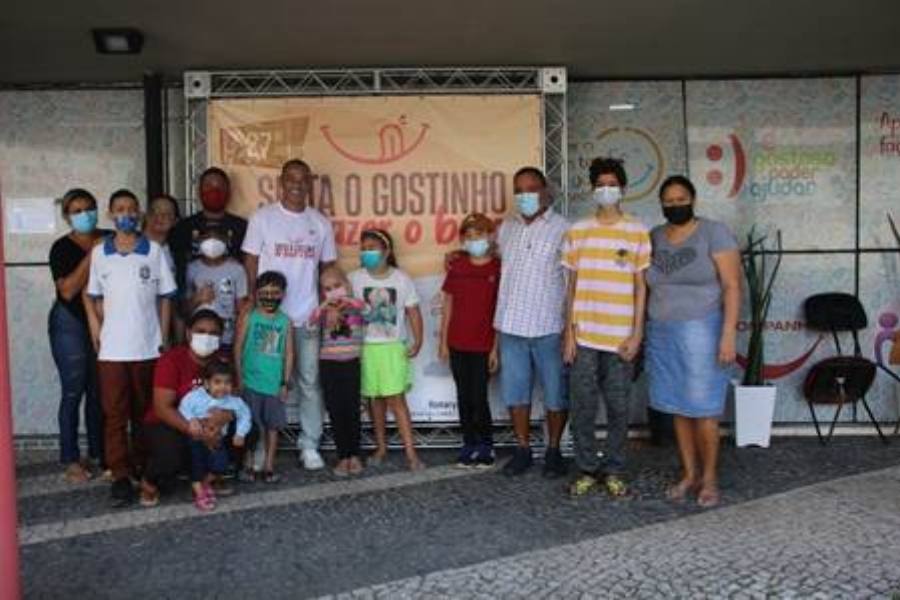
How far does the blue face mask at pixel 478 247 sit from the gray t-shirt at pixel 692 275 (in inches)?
45.9

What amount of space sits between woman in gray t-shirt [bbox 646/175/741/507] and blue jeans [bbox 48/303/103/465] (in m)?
3.32

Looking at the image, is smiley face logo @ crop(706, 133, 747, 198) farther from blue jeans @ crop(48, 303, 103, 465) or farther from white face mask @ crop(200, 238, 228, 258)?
blue jeans @ crop(48, 303, 103, 465)

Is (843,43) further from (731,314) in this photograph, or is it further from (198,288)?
(198,288)

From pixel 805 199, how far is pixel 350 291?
342cm

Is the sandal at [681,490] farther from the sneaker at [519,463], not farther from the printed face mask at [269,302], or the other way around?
the printed face mask at [269,302]

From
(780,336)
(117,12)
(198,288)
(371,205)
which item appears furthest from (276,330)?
(780,336)

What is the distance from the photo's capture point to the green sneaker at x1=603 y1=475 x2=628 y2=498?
536cm

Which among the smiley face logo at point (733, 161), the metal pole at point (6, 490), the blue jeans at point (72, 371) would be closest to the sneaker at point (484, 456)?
the blue jeans at point (72, 371)

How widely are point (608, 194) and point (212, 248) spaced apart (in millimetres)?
2370

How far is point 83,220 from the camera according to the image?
5508 mm

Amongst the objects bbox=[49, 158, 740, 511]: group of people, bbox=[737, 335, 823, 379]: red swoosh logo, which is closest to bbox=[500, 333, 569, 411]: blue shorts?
bbox=[49, 158, 740, 511]: group of people

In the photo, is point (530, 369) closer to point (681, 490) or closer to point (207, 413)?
point (681, 490)

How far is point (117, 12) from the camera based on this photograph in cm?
537

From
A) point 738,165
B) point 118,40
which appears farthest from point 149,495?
point 738,165
